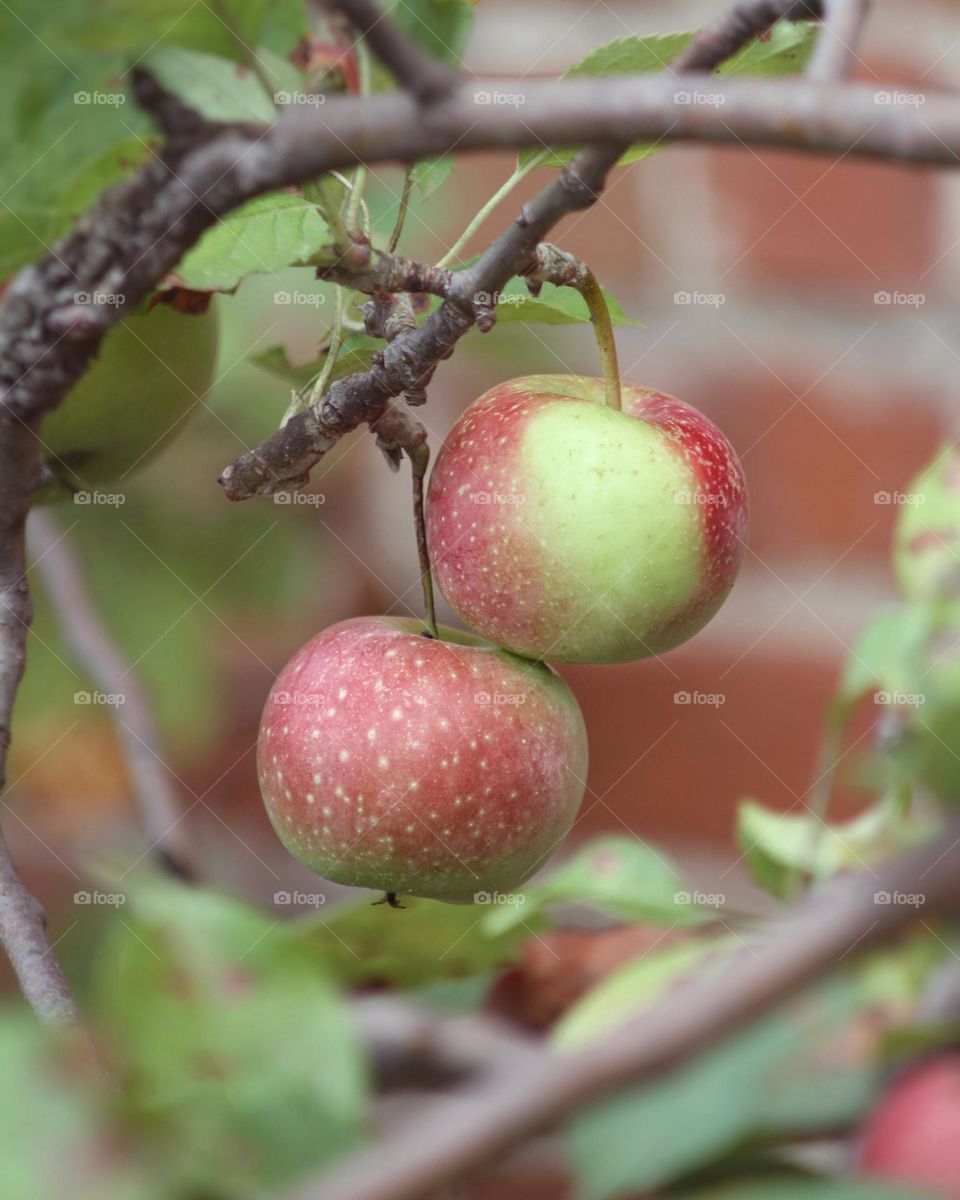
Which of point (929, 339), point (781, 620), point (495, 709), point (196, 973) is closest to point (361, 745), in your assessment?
point (495, 709)

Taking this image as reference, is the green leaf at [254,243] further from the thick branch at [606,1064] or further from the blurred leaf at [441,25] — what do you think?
the thick branch at [606,1064]

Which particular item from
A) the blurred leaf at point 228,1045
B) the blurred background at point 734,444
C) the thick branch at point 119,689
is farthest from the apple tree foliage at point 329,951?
the blurred background at point 734,444

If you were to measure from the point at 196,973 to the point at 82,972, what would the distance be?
482 mm

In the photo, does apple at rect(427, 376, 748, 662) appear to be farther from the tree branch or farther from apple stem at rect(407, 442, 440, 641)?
the tree branch

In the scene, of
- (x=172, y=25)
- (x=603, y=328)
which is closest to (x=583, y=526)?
(x=603, y=328)

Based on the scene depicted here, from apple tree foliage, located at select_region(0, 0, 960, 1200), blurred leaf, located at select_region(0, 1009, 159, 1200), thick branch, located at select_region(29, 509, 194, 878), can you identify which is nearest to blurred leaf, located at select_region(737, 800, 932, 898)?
apple tree foliage, located at select_region(0, 0, 960, 1200)

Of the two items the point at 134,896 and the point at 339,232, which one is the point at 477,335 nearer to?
the point at 339,232

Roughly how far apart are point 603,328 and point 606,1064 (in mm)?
249

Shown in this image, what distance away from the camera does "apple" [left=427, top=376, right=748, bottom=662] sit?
33 centimetres

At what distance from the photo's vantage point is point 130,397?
1.24ft

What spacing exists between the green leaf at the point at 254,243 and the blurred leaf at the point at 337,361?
3 centimetres

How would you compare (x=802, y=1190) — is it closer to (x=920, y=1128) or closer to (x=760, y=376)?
(x=920, y=1128)

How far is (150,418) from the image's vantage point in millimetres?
387

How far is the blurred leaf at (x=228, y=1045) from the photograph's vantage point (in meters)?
0.13
